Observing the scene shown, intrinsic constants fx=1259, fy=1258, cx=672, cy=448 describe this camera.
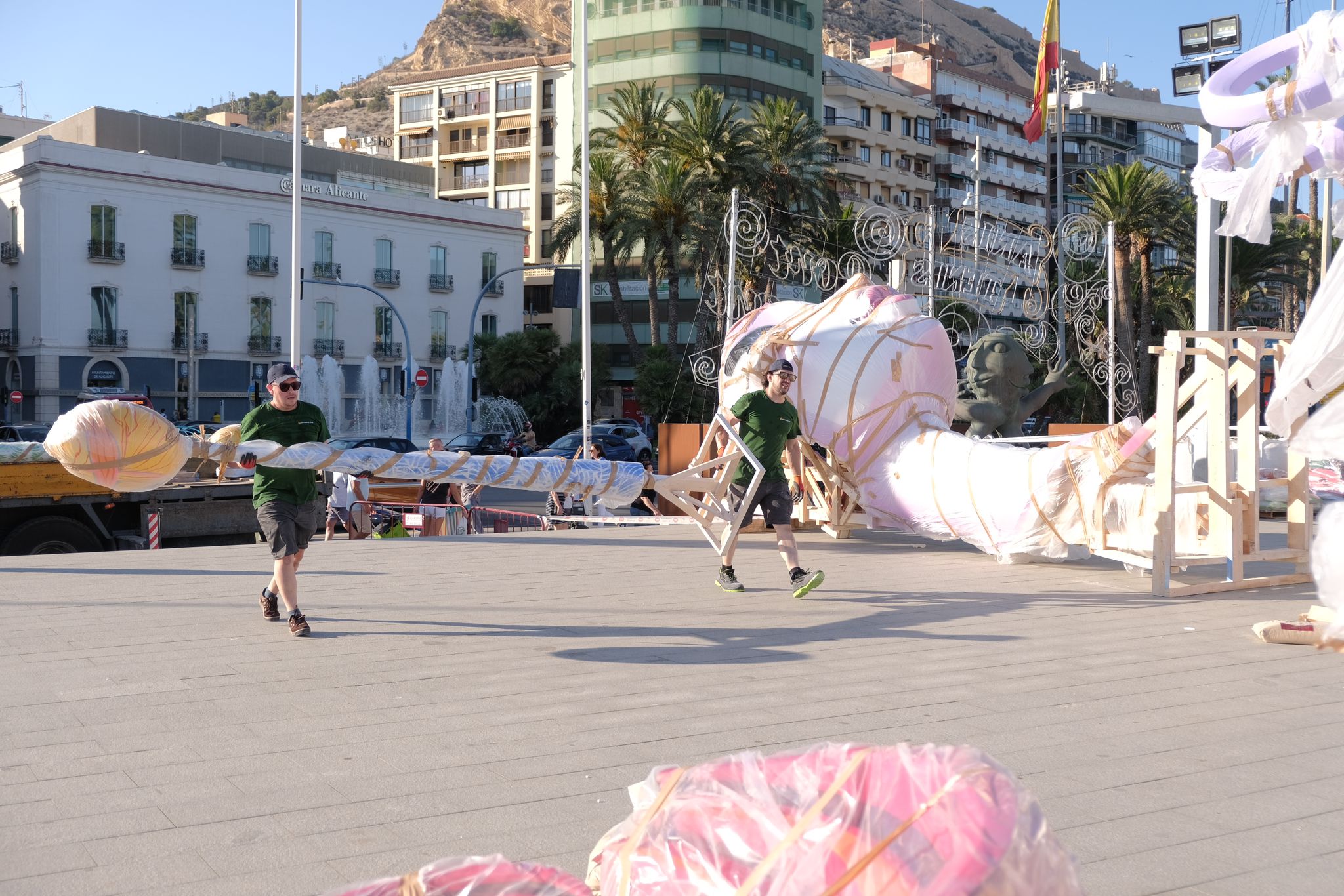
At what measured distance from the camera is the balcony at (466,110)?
71312mm

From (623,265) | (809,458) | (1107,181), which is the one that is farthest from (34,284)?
(809,458)

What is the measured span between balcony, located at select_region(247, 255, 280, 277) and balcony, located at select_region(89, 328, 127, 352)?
5637mm

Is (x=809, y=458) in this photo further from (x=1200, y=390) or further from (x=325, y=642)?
(x=325, y=642)

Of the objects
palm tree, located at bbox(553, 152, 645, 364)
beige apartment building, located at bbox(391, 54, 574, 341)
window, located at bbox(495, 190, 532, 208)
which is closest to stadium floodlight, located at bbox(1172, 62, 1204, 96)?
palm tree, located at bbox(553, 152, 645, 364)

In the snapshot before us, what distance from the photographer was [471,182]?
72.4 meters

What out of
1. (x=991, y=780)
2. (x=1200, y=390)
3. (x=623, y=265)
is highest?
(x=623, y=265)

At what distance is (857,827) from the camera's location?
2.38m

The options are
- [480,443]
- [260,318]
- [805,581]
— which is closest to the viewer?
[805,581]

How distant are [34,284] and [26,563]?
127 ft

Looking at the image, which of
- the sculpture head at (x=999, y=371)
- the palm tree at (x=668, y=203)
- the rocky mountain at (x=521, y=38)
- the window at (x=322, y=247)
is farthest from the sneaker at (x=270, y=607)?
the rocky mountain at (x=521, y=38)

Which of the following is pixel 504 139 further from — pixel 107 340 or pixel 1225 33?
pixel 1225 33

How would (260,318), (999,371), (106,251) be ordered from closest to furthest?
(999,371) → (106,251) → (260,318)

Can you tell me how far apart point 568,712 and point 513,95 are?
67630 mm

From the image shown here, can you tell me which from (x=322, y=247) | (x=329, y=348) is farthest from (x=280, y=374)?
(x=322, y=247)
